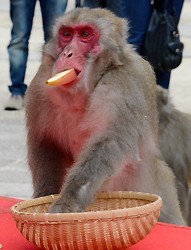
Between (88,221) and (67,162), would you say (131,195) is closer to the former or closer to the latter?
(88,221)

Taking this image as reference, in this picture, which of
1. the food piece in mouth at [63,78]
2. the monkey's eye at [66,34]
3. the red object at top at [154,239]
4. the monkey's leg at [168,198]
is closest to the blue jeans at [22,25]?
the monkey's leg at [168,198]

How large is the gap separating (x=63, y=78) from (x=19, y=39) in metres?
4.86

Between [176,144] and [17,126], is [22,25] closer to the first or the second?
[17,126]

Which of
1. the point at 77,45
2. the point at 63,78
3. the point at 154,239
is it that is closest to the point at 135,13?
the point at 77,45

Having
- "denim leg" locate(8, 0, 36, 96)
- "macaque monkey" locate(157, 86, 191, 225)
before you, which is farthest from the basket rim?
"denim leg" locate(8, 0, 36, 96)

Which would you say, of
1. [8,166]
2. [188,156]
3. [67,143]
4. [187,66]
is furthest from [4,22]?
[67,143]

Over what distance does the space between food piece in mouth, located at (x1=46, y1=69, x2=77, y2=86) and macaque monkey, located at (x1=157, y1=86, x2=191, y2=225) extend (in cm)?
147

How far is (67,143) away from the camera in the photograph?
12.1ft

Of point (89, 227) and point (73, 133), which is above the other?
point (89, 227)

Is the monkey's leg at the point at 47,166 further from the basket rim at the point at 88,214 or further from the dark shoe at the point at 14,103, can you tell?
the dark shoe at the point at 14,103

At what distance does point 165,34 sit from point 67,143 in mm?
2399

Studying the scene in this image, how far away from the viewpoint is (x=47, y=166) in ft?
12.2

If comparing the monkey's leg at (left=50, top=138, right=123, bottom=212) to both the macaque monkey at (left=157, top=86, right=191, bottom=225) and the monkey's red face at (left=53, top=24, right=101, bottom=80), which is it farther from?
the macaque monkey at (left=157, top=86, right=191, bottom=225)

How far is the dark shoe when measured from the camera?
322 inches
